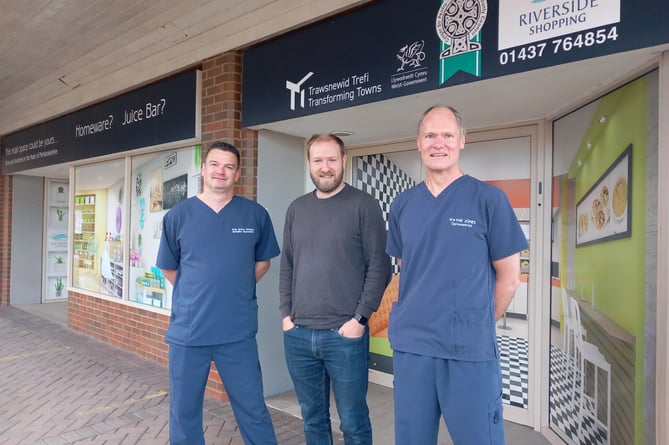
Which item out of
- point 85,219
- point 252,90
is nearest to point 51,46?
point 85,219

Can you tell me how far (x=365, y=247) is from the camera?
2426 mm

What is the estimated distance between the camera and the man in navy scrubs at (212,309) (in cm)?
258

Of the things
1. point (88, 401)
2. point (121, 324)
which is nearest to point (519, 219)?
point (88, 401)

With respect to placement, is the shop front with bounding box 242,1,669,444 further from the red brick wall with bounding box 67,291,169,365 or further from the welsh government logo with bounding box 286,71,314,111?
the red brick wall with bounding box 67,291,169,365

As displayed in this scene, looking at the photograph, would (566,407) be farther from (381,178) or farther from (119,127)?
(119,127)

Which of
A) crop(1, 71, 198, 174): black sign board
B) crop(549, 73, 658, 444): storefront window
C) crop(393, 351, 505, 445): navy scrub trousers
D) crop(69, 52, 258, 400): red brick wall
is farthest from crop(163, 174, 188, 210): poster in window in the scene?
crop(393, 351, 505, 445): navy scrub trousers

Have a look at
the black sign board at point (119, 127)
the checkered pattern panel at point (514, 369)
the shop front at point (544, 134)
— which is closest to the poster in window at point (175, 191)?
the black sign board at point (119, 127)

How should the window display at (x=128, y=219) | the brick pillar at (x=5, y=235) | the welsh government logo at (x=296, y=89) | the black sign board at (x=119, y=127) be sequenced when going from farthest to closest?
the brick pillar at (x=5, y=235), the window display at (x=128, y=219), the black sign board at (x=119, y=127), the welsh government logo at (x=296, y=89)

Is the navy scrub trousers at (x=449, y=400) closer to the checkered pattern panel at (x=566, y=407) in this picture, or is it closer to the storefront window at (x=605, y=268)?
the storefront window at (x=605, y=268)

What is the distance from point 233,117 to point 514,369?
301 cm

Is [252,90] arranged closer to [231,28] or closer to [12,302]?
[231,28]

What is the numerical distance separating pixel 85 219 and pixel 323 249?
566 cm

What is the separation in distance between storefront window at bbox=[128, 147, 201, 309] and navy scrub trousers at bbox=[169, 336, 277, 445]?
2491mm

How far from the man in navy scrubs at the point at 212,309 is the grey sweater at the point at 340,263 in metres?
0.39
